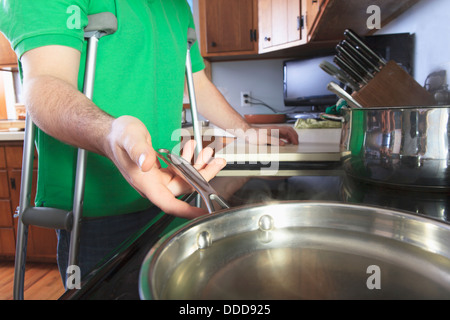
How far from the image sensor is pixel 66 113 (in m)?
0.47

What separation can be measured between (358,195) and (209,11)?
2.50m

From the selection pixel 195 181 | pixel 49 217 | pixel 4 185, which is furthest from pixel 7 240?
pixel 195 181

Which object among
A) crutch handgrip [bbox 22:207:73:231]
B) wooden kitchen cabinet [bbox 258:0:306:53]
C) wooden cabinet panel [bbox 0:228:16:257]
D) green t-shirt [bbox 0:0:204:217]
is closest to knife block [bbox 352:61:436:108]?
green t-shirt [bbox 0:0:204:217]

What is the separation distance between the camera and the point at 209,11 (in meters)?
2.65

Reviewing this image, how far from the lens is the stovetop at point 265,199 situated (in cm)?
23

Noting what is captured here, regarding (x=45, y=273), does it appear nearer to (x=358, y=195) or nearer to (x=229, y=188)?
(x=229, y=188)

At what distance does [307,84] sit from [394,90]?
1.76 metres

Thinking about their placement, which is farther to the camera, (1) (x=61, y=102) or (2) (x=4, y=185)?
(2) (x=4, y=185)

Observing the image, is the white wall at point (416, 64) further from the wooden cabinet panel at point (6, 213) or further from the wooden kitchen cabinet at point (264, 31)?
the wooden cabinet panel at point (6, 213)

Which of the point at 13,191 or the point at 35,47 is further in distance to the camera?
the point at 13,191

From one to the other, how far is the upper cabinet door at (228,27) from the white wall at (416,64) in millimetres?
236

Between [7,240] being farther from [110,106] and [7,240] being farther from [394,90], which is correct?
[394,90]

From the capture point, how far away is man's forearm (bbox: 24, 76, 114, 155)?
1.40 feet

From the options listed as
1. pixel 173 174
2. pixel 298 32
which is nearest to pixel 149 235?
pixel 173 174
